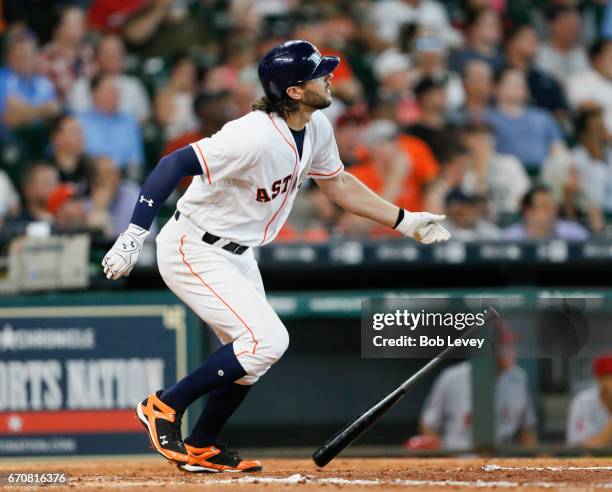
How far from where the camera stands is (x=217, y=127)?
8.38 m

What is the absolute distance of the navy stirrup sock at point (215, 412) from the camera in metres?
4.85

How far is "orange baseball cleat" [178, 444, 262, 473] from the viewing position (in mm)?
4879

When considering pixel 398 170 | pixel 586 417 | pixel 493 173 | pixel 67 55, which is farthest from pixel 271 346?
pixel 67 55

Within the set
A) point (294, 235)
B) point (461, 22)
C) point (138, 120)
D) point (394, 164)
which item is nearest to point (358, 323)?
point (294, 235)

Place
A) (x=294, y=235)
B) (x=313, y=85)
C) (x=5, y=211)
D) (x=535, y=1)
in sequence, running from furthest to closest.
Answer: (x=535, y=1) < (x=5, y=211) < (x=294, y=235) < (x=313, y=85)

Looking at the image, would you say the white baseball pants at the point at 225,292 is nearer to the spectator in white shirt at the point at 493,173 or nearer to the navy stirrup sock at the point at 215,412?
the navy stirrup sock at the point at 215,412

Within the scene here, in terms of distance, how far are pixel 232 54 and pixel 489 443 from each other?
12.7ft

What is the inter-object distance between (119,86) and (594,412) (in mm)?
4232

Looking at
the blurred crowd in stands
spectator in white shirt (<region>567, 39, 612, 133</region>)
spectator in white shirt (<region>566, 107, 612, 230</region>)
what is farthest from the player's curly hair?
spectator in white shirt (<region>567, 39, 612, 133</region>)

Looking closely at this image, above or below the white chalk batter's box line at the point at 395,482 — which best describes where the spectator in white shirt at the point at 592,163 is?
above

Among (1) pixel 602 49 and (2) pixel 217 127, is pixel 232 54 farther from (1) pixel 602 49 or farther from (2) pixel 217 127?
(1) pixel 602 49

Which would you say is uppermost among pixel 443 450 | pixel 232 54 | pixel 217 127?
pixel 232 54

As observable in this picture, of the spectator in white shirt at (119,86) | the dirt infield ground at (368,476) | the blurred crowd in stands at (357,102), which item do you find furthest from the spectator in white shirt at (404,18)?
the dirt infield ground at (368,476)
